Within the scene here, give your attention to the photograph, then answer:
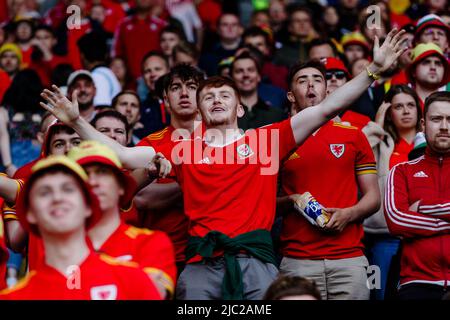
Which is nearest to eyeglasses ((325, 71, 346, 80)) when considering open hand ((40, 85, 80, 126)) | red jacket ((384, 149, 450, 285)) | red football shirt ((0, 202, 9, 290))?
red jacket ((384, 149, 450, 285))

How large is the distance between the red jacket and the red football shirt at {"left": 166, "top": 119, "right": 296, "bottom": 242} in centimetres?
103

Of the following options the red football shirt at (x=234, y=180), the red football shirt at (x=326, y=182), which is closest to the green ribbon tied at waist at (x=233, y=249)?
the red football shirt at (x=234, y=180)

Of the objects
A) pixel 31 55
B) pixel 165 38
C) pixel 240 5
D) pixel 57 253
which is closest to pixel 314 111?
pixel 57 253

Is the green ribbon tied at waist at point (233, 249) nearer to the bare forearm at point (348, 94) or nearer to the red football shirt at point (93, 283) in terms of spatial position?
the bare forearm at point (348, 94)

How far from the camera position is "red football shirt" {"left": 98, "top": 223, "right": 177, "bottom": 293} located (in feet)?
21.3

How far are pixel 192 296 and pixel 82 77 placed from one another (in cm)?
474

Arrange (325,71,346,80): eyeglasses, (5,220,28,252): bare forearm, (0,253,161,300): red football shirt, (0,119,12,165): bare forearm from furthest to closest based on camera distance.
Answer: (0,119,12,165): bare forearm → (325,71,346,80): eyeglasses → (5,220,28,252): bare forearm → (0,253,161,300): red football shirt

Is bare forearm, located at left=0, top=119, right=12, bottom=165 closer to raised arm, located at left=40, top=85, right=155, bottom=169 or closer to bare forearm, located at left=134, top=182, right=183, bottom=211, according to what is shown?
bare forearm, located at left=134, top=182, right=183, bottom=211

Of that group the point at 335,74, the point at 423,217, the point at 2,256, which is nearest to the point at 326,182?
the point at 423,217

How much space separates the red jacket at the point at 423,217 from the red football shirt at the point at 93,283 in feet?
8.89

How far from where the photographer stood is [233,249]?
7.59 metres

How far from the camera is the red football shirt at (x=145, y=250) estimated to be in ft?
21.3

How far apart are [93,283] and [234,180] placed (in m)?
1.87

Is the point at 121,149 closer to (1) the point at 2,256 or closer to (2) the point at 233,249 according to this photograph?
(2) the point at 233,249
